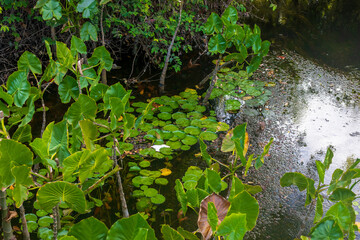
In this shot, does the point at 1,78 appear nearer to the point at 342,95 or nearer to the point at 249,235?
the point at 249,235

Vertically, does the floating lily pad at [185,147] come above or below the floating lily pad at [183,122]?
below

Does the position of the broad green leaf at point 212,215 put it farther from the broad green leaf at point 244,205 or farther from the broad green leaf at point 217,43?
the broad green leaf at point 217,43

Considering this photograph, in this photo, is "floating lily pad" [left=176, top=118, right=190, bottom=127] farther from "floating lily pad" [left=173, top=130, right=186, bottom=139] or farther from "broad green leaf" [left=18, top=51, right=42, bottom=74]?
"broad green leaf" [left=18, top=51, right=42, bottom=74]

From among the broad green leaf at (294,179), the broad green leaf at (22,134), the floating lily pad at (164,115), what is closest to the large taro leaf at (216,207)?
the broad green leaf at (22,134)

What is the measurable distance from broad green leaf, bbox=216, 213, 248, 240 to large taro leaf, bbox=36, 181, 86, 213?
45cm

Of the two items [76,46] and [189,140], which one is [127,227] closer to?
[76,46]

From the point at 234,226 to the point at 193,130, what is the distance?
8.27 ft

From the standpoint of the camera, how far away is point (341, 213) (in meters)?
1.14

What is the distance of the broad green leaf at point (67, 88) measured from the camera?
1774 mm

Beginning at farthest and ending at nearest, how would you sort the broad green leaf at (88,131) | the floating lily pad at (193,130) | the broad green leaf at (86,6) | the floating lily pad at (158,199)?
the floating lily pad at (193,130)
the floating lily pad at (158,199)
the broad green leaf at (86,6)
the broad green leaf at (88,131)

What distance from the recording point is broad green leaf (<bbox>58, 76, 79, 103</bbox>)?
1.77m

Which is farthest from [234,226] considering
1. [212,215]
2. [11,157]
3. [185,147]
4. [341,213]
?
[185,147]

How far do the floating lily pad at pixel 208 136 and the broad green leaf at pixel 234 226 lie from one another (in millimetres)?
2406

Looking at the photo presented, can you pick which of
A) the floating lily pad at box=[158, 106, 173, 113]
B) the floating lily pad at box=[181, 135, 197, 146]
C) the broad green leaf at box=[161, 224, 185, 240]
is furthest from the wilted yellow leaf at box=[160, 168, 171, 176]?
the broad green leaf at box=[161, 224, 185, 240]
